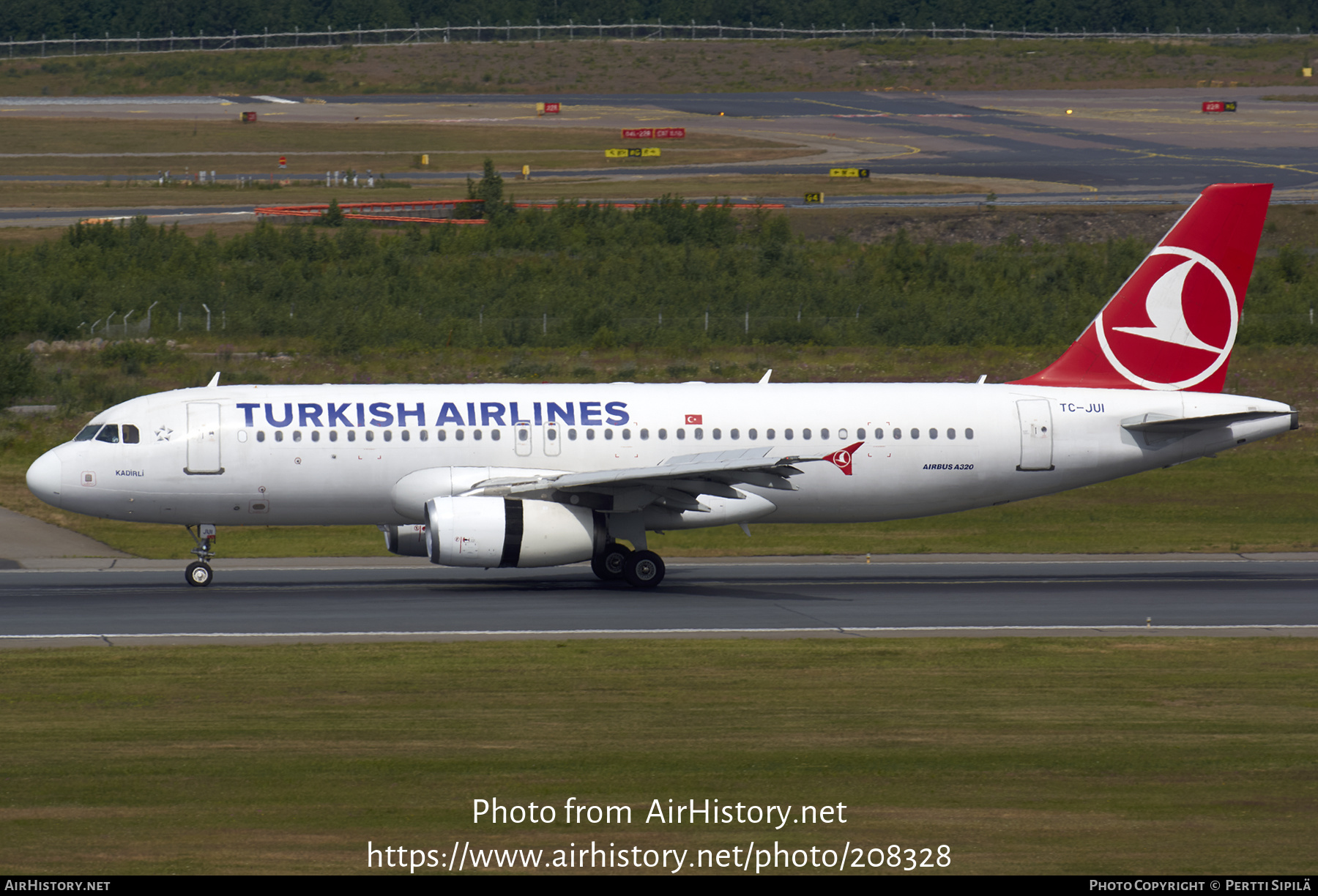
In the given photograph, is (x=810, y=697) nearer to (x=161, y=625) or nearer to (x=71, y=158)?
(x=161, y=625)

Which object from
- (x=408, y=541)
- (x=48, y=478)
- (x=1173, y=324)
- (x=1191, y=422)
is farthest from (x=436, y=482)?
(x=1173, y=324)

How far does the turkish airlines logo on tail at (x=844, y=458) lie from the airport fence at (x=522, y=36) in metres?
128

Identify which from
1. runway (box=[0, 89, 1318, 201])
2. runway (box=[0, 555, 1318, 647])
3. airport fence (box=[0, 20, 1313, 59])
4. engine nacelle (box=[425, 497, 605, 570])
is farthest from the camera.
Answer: airport fence (box=[0, 20, 1313, 59])

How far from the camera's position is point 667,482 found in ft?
99.3

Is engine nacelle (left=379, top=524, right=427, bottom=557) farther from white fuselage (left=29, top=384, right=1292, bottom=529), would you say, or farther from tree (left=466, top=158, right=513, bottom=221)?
tree (left=466, top=158, right=513, bottom=221)

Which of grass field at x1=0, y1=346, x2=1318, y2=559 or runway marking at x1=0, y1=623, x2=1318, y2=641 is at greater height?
grass field at x1=0, y1=346, x2=1318, y2=559

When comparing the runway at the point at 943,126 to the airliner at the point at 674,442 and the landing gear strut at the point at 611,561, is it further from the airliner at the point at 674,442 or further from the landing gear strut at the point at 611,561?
the landing gear strut at the point at 611,561

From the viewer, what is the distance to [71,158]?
103688mm

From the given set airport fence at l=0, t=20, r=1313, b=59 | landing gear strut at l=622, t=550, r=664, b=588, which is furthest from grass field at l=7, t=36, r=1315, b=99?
landing gear strut at l=622, t=550, r=664, b=588

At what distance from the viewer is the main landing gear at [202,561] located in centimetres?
3164

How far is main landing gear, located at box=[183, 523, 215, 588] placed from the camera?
31.6 metres

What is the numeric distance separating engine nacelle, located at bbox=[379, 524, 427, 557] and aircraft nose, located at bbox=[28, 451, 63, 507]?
6504 millimetres

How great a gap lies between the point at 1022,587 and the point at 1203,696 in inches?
418

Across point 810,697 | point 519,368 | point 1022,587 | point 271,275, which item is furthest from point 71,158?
point 810,697
